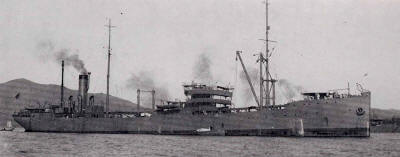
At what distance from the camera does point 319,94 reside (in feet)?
199

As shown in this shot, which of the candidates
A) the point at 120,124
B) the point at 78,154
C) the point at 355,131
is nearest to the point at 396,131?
the point at 355,131

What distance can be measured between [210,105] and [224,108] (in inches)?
86.5

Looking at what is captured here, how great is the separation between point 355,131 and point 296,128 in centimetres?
767

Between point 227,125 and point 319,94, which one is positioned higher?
point 319,94

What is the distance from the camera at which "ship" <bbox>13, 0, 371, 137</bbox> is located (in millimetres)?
60125

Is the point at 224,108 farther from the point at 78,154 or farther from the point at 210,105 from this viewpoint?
the point at 78,154

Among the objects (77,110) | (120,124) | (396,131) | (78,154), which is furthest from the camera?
(396,131)

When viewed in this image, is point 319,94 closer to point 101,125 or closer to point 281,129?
point 281,129

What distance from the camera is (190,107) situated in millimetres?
70312

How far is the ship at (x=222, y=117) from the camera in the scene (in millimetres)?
60125

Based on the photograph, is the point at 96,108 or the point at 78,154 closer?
the point at 78,154

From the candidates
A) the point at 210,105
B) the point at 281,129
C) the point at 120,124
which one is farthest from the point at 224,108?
the point at 120,124

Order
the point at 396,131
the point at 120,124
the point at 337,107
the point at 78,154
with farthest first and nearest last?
the point at 396,131, the point at 120,124, the point at 337,107, the point at 78,154

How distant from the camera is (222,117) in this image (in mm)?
67375
